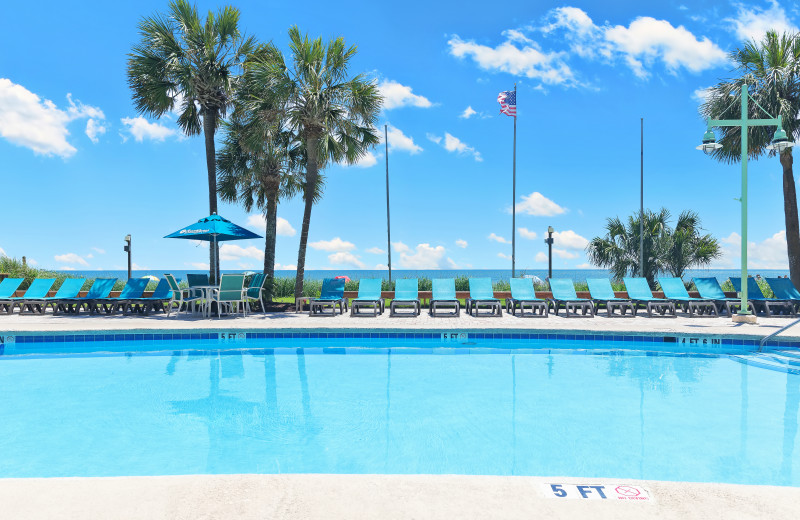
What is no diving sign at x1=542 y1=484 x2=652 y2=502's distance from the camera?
2184 millimetres

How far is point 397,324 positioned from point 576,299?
4.77 m

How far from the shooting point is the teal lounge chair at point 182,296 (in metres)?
11.0

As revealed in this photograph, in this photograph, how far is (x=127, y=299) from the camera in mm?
11688

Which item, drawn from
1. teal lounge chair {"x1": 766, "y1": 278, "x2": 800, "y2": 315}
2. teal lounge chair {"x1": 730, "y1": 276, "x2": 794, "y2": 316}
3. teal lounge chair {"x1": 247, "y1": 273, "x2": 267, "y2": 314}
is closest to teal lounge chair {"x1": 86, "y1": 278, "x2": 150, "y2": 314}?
teal lounge chair {"x1": 247, "y1": 273, "x2": 267, "y2": 314}

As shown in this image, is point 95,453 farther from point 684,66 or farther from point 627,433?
point 684,66

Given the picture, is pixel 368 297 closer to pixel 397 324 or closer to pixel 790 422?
pixel 397 324

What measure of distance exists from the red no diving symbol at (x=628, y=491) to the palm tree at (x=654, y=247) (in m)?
15.5

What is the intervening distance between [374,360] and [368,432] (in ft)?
10.8

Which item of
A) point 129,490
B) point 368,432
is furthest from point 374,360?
point 129,490

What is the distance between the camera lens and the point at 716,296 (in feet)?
39.0

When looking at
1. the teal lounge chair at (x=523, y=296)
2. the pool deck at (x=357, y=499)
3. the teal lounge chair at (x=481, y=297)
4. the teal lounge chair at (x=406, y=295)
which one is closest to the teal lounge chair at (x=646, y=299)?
the teal lounge chair at (x=523, y=296)

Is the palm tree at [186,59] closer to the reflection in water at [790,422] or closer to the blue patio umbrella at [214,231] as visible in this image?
the blue patio umbrella at [214,231]

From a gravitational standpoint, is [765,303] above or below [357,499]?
above

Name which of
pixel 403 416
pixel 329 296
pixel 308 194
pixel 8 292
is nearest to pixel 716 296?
pixel 329 296
